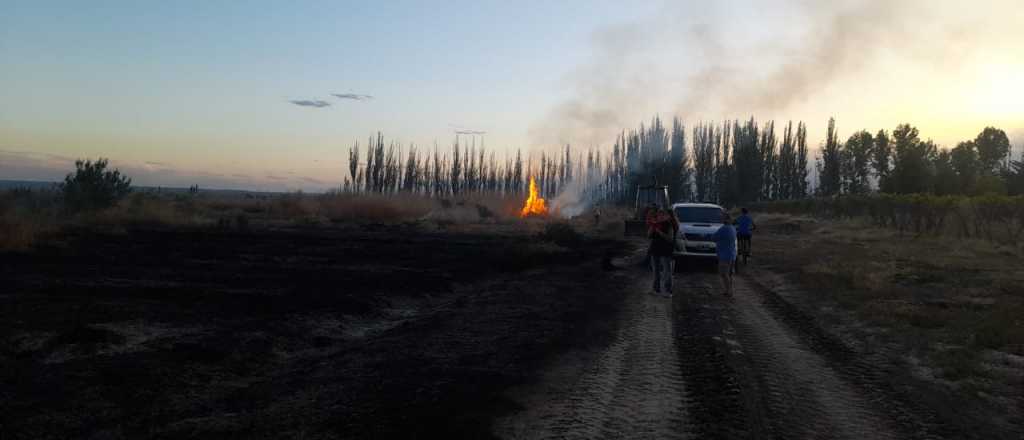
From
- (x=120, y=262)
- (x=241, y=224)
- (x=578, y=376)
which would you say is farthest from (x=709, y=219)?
(x=241, y=224)

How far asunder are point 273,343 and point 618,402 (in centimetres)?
500

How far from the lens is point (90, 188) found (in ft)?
119

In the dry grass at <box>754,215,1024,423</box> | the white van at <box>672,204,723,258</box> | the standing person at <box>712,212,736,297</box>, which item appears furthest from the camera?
the white van at <box>672,204,723,258</box>

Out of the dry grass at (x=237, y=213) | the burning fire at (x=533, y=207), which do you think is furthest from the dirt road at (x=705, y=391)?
the burning fire at (x=533, y=207)

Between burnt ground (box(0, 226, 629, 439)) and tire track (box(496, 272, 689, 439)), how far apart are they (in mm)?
424

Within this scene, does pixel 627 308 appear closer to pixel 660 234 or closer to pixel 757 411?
pixel 660 234

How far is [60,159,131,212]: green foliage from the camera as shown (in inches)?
1404

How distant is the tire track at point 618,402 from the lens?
18.1 feet

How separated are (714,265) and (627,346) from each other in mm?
13133

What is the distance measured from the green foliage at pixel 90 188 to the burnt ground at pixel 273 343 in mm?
19066

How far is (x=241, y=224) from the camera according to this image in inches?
1547

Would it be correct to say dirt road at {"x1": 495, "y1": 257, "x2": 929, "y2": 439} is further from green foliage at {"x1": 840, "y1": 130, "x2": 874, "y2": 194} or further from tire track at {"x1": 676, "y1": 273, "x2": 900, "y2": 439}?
green foliage at {"x1": 840, "y1": 130, "x2": 874, "y2": 194}

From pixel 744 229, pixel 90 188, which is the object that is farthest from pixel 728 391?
pixel 90 188

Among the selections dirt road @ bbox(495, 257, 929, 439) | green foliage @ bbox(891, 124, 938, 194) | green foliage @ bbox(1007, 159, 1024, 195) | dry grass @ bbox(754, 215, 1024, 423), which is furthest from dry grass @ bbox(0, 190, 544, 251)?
green foliage @ bbox(1007, 159, 1024, 195)
